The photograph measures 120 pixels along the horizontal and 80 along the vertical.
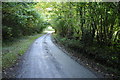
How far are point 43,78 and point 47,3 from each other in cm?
1372

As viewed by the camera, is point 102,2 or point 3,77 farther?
point 102,2

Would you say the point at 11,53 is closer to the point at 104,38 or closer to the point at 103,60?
the point at 103,60

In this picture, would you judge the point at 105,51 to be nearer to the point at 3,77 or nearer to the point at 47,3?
the point at 3,77

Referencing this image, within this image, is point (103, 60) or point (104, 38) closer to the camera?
point (103, 60)

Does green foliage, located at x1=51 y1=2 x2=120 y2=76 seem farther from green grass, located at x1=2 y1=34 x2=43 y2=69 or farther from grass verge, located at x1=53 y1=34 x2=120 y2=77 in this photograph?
green grass, located at x1=2 y1=34 x2=43 y2=69

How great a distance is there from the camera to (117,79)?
18.7 feet

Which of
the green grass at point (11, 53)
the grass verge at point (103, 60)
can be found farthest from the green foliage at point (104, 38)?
the green grass at point (11, 53)

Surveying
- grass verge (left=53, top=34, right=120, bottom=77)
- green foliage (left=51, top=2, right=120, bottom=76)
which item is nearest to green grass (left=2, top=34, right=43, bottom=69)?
grass verge (left=53, top=34, right=120, bottom=77)

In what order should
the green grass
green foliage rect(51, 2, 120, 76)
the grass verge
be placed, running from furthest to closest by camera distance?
green foliage rect(51, 2, 120, 76)
the green grass
the grass verge

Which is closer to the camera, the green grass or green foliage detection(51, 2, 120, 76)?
the green grass

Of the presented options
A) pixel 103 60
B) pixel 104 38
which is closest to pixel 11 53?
pixel 103 60

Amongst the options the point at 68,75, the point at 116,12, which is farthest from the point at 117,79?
the point at 116,12

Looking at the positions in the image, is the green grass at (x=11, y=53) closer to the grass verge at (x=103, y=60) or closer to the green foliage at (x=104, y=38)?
the grass verge at (x=103, y=60)

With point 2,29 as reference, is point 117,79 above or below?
below
